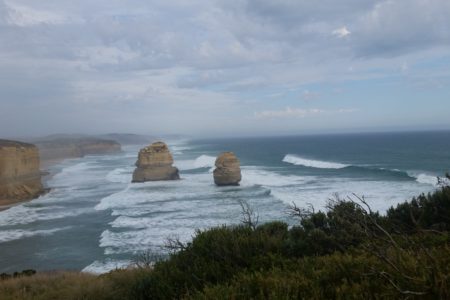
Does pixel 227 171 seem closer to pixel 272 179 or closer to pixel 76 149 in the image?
pixel 272 179

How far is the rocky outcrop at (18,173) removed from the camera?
128ft

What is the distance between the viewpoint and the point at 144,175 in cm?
4681

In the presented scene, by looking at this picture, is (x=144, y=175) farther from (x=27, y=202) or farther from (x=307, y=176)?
(x=307, y=176)

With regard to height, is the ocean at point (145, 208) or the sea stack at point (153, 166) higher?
the sea stack at point (153, 166)

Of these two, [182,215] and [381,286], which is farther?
[182,215]

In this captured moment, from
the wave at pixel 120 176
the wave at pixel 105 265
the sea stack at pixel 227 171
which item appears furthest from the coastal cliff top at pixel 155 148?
the wave at pixel 105 265

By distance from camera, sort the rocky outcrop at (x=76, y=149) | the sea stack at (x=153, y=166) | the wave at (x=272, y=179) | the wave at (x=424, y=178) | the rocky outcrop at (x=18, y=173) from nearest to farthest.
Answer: the wave at (x=424, y=178) → the rocky outcrop at (x=18, y=173) → the wave at (x=272, y=179) → the sea stack at (x=153, y=166) → the rocky outcrop at (x=76, y=149)

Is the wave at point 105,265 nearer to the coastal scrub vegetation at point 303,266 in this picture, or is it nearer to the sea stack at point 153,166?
the coastal scrub vegetation at point 303,266

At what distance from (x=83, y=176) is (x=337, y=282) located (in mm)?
54185

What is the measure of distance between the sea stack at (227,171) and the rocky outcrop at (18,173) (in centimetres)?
1605

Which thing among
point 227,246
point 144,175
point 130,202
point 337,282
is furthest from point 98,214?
point 337,282

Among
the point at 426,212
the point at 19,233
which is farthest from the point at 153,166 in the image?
the point at 426,212

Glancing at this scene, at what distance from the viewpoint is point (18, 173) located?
45.7 m

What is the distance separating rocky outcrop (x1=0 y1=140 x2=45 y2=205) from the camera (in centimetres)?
3900
